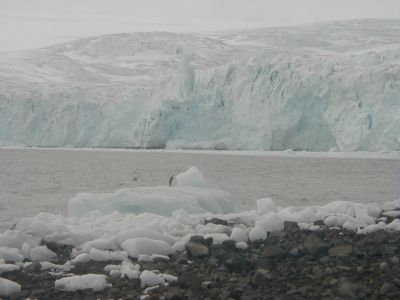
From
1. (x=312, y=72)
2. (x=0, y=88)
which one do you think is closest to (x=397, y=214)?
(x=312, y=72)

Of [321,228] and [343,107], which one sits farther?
[343,107]

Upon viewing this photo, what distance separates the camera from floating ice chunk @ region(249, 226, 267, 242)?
320 inches

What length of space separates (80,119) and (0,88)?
14.3 meters

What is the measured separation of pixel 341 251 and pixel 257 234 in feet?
4.83

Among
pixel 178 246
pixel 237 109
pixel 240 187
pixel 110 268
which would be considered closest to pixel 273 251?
pixel 178 246

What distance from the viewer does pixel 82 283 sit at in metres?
5.84

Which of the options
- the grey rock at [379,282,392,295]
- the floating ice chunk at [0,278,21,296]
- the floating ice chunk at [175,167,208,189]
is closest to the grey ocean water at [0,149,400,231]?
the floating ice chunk at [175,167,208,189]

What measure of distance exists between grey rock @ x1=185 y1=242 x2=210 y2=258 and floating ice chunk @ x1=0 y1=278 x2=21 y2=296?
2180 mm

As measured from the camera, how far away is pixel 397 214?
10.3m

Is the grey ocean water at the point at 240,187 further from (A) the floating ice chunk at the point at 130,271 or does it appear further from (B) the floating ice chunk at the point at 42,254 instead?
(A) the floating ice chunk at the point at 130,271

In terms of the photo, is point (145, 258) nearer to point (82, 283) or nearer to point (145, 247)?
point (145, 247)

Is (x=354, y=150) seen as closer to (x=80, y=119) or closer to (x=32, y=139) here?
(x=80, y=119)

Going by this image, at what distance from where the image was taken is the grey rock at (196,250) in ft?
23.3

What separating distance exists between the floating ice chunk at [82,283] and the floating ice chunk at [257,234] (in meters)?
2.77
